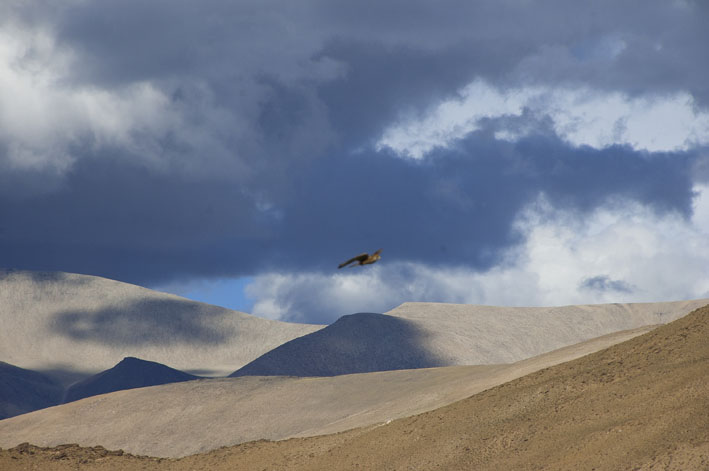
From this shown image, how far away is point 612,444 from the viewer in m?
23.1

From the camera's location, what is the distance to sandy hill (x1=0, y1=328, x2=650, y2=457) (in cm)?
7844

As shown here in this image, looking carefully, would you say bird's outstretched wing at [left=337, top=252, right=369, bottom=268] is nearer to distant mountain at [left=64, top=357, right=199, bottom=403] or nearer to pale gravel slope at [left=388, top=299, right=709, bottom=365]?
pale gravel slope at [left=388, top=299, right=709, bottom=365]

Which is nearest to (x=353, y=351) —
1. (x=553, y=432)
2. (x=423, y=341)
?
(x=423, y=341)

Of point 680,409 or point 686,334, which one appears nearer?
point 680,409

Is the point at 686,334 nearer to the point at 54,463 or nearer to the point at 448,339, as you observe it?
the point at 54,463

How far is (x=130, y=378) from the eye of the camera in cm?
18162

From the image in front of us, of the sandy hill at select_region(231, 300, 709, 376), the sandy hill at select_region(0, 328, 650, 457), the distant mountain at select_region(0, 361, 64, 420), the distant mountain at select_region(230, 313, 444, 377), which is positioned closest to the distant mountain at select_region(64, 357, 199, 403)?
the distant mountain at select_region(0, 361, 64, 420)

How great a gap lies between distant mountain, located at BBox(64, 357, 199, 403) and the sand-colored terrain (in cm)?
14904

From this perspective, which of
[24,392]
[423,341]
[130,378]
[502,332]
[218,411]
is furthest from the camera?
[502,332]

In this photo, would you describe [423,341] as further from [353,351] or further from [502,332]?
[502,332]

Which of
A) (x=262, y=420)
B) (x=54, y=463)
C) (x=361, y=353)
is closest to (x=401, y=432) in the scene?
(x=54, y=463)

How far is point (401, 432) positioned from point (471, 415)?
2461 millimetres

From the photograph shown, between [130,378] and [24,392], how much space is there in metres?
23.0

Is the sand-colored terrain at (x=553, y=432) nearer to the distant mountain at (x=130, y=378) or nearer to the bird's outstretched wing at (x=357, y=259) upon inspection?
the bird's outstretched wing at (x=357, y=259)
